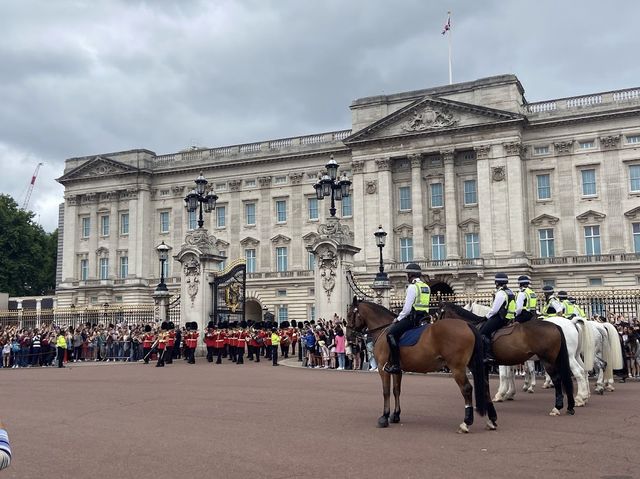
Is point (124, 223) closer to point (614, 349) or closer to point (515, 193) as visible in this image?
point (515, 193)

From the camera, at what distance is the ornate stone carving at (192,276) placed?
1161 inches

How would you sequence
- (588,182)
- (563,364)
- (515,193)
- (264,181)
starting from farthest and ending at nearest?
(264,181) → (515,193) → (588,182) → (563,364)

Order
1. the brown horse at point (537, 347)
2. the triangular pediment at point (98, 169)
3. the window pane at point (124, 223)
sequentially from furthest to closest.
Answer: the window pane at point (124, 223) → the triangular pediment at point (98, 169) → the brown horse at point (537, 347)

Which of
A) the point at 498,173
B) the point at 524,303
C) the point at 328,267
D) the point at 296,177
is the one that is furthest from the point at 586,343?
the point at 296,177

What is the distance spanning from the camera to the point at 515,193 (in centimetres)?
5028

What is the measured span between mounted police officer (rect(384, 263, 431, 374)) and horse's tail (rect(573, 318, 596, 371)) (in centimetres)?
487

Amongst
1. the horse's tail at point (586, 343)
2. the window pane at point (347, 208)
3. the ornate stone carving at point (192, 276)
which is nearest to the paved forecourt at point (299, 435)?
Answer: the horse's tail at point (586, 343)

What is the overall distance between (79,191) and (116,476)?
64602 mm

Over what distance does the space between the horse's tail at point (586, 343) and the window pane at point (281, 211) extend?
154 feet

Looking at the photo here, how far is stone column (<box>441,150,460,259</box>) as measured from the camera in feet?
171

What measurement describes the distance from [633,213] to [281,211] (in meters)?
29.1

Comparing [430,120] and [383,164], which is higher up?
[430,120]

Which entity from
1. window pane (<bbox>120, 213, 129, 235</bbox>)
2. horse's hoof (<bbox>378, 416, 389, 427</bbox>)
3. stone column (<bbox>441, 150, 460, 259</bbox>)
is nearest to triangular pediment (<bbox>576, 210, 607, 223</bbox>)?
stone column (<bbox>441, 150, 460, 259</bbox>)

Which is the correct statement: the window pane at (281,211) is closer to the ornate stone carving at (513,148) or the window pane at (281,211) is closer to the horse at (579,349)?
the ornate stone carving at (513,148)
